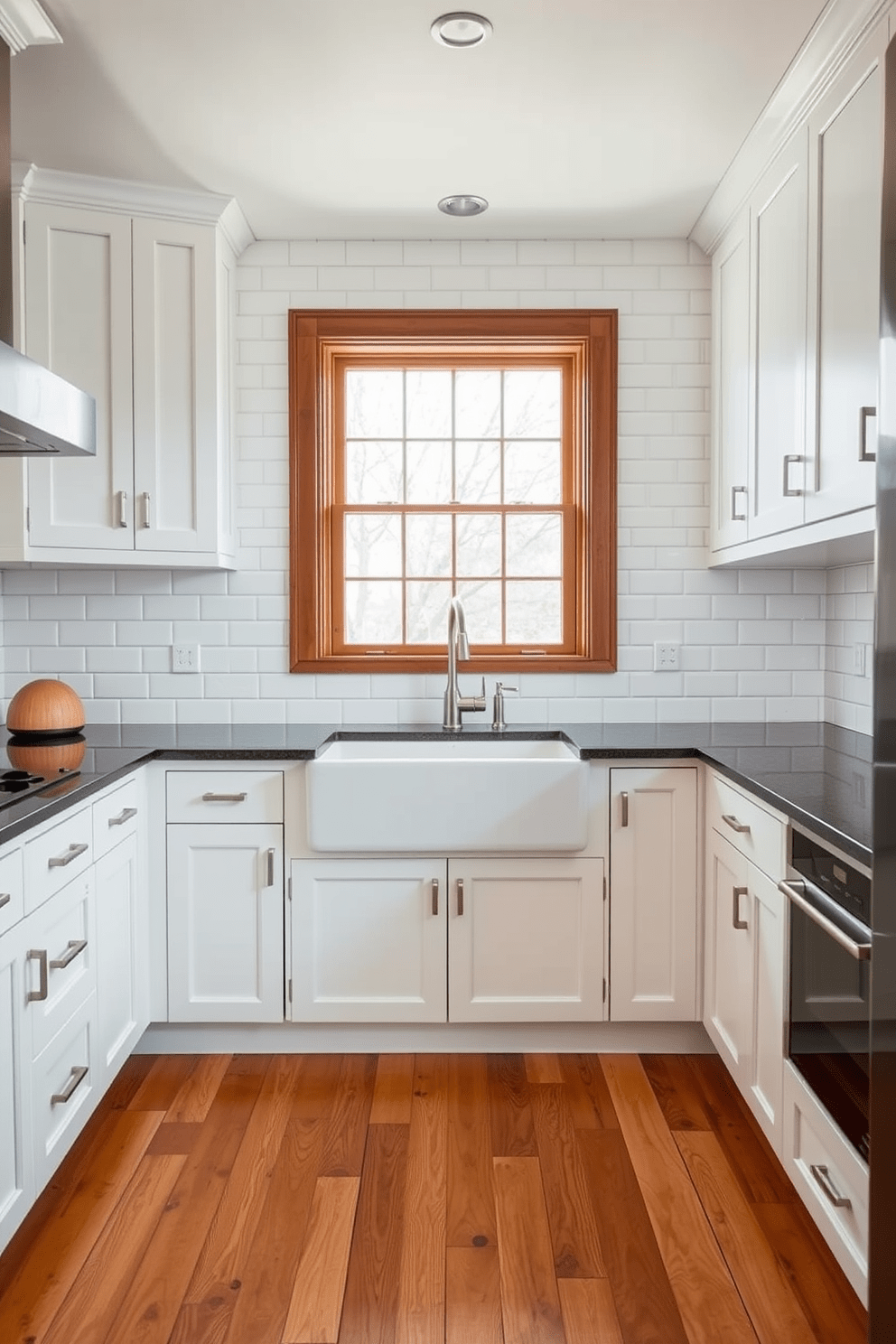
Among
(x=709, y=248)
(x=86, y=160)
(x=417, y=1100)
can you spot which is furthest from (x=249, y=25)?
(x=417, y=1100)

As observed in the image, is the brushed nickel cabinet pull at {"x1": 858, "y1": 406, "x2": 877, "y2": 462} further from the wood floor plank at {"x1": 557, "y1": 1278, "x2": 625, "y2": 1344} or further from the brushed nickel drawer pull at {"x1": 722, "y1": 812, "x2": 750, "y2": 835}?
the wood floor plank at {"x1": 557, "y1": 1278, "x2": 625, "y2": 1344}

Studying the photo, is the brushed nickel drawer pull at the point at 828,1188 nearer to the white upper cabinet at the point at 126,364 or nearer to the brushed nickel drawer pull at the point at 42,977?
the brushed nickel drawer pull at the point at 42,977

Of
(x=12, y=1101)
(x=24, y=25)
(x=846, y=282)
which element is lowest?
(x=12, y=1101)

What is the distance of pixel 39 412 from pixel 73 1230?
1.70 m

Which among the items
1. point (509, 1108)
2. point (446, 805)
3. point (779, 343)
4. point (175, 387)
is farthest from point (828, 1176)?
point (175, 387)

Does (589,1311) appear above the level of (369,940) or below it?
below

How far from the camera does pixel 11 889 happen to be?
75.5 inches

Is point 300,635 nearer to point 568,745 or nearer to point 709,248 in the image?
point 568,745

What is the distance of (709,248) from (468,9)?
4.86ft

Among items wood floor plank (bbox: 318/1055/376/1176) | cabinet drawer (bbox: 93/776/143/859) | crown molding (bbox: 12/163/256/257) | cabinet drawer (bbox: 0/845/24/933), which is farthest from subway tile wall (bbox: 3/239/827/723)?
cabinet drawer (bbox: 0/845/24/933)

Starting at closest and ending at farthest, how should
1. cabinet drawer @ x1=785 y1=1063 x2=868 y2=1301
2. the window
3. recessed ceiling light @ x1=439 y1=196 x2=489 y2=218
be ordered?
cabinet drawer @ x1=785 y1=1063 x2=868 y2=1301 → recessed ceiling light @ x1=439 y1=196 x2=489 y2=218 → the window

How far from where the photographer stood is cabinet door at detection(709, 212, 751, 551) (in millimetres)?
2943

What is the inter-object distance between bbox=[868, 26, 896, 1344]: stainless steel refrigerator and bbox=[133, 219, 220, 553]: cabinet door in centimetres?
231

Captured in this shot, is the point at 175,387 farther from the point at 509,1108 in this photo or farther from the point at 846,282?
the point at 509,1108
